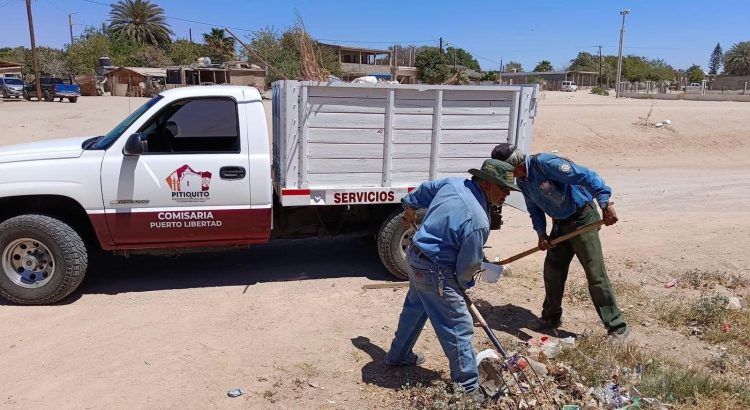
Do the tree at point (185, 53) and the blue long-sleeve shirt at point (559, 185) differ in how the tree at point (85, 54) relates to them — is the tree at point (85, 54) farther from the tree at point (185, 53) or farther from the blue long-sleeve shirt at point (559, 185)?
the blue long-sleeve shirt at point (559, 185)

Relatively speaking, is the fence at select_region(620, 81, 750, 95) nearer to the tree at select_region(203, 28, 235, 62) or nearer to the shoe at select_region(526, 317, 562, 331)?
the tree at select_region(203, 28, 235, 62)

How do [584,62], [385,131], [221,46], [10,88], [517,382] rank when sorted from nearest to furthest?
[517,382]
[385,131]
[221,46]
[10,88]
[584,62]

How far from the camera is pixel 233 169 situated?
543cm

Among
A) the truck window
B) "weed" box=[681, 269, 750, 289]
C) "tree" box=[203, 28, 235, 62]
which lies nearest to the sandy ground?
"weed" box=[681, 269, 750, 289]

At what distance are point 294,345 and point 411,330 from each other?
109 cm

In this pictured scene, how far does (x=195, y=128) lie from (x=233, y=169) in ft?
2.70

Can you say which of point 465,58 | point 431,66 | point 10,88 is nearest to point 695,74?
point 465,58

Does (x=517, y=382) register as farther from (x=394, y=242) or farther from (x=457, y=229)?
(x=394, y=242)

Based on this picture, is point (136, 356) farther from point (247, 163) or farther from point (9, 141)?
point (9, 141)

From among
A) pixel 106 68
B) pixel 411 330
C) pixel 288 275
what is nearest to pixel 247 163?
pixel 288 275

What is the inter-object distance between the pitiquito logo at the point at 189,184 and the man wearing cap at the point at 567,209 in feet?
8.43

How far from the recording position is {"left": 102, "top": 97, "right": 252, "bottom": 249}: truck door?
527cm

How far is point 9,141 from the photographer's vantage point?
16422 millimetres

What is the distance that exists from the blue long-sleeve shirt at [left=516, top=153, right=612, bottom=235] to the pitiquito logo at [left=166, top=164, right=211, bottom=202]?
9.00 ft
